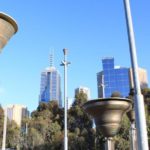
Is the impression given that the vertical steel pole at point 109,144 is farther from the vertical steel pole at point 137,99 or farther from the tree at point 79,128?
the tree at point 79,128

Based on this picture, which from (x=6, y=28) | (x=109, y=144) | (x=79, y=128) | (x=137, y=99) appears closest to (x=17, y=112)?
(x=79, y=128)

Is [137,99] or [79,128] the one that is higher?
[79,128]

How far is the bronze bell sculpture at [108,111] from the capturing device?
441 inches

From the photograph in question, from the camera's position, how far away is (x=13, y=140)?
175 ft

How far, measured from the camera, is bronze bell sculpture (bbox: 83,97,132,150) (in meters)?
11.2

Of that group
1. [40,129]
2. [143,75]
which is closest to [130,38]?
[40,129]

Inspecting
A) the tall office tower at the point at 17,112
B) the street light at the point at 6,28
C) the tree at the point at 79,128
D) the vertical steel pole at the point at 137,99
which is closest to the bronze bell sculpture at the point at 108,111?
the vertical steel pole at the point at 137,99

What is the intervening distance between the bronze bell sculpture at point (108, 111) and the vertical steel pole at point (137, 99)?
207 centimetres

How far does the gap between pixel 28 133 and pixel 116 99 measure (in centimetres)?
4052

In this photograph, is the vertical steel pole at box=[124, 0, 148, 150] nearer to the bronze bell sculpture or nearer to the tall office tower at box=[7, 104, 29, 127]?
the bronze bell sculpture

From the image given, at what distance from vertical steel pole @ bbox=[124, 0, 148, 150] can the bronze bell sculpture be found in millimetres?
2075

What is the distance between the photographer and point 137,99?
901 centimetres

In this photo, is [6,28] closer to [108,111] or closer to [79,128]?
[108,111]

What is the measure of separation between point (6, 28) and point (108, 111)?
209 inches
